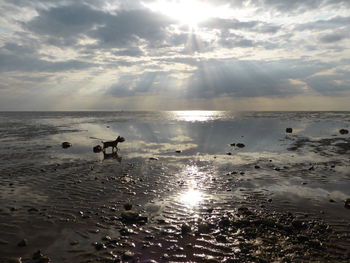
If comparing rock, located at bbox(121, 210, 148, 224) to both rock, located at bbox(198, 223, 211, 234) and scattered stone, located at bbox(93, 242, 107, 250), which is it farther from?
rock, located at bbox(198, 223, 211, 234)

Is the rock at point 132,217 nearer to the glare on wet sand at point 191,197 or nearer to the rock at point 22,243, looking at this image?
the glare on wet sand at point 191,197

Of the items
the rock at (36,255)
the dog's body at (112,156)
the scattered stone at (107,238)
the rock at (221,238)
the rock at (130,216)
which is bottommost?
Result: the rock at (221,238)

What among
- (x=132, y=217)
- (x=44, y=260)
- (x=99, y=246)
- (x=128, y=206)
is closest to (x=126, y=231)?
(x=132, y=217)

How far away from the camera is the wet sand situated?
10.6 metres

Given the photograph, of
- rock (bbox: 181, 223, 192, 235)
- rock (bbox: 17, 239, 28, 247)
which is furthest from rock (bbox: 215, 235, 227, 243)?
rock (bbox: 17, 239, 28, 247)

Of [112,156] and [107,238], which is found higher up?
[112,156]

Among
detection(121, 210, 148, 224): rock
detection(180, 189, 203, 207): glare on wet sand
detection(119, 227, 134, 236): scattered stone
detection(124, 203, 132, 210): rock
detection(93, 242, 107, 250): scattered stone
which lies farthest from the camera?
detection(180, 189, 203, 207): glare on wet sand

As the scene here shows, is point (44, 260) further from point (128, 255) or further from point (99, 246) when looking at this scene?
point (128, 255)

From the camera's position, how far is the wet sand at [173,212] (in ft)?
34.9

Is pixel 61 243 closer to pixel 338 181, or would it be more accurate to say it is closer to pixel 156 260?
pixel 156 260

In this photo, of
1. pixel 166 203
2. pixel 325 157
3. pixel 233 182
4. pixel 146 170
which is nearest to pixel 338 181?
pixel 233 182

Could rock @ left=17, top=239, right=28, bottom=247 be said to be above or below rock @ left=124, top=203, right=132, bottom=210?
below

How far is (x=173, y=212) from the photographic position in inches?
579

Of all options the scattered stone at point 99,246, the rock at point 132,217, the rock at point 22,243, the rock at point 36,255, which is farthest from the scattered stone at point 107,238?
the rock at point 22,243
